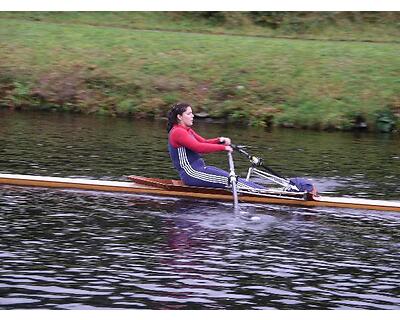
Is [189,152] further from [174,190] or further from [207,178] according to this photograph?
[174,190]

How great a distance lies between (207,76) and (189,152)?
17869mm

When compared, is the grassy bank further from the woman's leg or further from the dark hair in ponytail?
the dark hair in ponytail

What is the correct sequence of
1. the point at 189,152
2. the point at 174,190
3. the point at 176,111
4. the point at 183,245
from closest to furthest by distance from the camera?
the point at 183,245
the point at 176,111
the point at 189,152
the point at 174,190

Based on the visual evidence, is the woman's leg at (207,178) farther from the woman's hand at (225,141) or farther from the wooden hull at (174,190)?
the woman's hand at (225,141)

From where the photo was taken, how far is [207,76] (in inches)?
1425

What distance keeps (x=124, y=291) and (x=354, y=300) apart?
3031mm

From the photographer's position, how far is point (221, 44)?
39.0 m

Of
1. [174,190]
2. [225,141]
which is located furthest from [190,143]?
[174,190]

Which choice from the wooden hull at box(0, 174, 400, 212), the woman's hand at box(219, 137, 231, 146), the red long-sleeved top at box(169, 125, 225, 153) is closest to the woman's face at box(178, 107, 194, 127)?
the red long-sleeved top at box(169, 125, 225, 153)

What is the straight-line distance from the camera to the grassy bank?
1314 inches

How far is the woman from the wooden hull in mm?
203

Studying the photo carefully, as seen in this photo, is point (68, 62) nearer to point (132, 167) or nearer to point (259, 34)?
point (259, 34)

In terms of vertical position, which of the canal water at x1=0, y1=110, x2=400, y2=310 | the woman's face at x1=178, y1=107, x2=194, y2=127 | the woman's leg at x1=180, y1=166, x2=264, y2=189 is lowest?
the canal water at x1=0, y1=110, x2=400, y2=310

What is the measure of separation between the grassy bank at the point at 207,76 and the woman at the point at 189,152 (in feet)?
47.2
